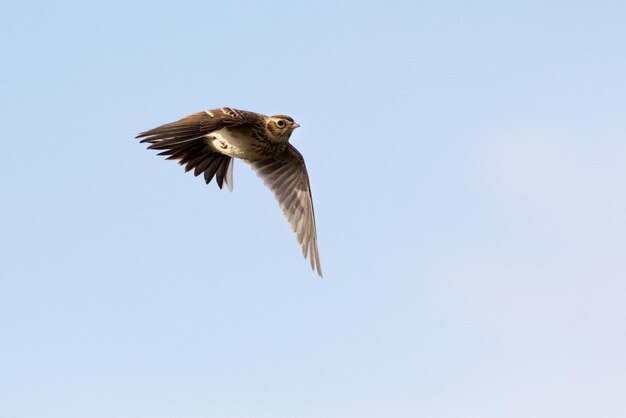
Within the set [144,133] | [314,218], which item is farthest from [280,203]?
[144,133]

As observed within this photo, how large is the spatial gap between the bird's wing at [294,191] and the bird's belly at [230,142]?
214 centimetres

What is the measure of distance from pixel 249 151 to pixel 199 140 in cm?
107

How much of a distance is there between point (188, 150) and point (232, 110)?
132 cm

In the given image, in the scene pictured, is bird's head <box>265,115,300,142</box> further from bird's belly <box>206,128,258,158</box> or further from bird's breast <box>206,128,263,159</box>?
bird's belly <box>206,128,258,158</box>

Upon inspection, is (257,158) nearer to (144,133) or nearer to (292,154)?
(292,154)

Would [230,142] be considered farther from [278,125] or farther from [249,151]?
[278,125]

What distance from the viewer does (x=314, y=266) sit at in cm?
2233

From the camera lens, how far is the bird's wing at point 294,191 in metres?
22.3

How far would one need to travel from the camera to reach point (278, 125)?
2009 cm

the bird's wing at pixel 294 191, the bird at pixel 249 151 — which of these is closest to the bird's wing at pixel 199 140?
the bird at pixel 249 151

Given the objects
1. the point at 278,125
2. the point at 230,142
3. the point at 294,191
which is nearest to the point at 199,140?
the point at 230,142

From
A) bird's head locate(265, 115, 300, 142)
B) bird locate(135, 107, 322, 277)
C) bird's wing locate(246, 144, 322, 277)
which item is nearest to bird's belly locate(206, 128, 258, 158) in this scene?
bird locate(135, 107, 322, 277)

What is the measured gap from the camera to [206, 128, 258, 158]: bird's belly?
1962 centimetres

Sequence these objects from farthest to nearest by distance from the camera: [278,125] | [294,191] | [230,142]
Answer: [294,191]
[278,125]
[230,142]
